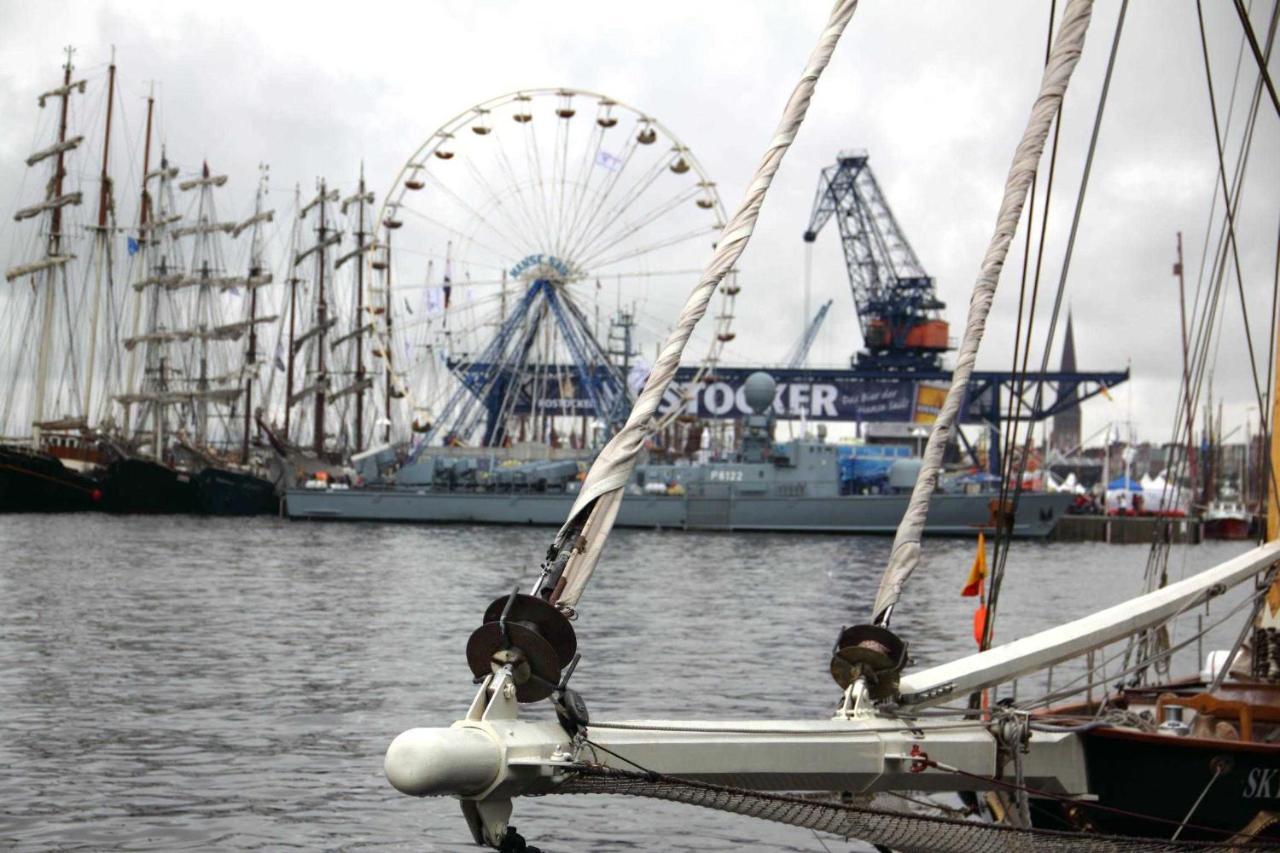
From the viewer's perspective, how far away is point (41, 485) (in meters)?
120

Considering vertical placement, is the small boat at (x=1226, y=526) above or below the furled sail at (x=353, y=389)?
below

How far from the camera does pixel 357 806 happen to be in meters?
19.2

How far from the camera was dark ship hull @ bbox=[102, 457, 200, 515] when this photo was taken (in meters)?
124

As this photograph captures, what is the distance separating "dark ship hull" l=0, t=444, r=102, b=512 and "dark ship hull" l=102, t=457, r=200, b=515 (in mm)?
1218

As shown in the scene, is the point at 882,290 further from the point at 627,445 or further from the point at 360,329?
the point at 627,445

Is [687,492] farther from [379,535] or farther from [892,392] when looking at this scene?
[892,392]

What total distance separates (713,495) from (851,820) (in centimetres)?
9938

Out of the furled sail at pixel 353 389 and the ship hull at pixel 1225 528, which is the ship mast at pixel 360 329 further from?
the ship hull at pixel 1225 528

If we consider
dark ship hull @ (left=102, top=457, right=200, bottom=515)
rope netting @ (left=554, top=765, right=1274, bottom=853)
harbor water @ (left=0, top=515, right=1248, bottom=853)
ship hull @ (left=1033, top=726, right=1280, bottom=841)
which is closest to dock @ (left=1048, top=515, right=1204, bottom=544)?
harbor water @ (left=0, top=515, right=1248, bottom=853)

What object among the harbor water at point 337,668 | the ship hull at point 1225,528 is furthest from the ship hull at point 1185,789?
the ship hull at point 1225,528

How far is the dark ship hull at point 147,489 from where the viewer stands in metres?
124

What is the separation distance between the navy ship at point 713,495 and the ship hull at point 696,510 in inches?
2.7

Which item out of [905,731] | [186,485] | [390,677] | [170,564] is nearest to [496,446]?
[186,485]

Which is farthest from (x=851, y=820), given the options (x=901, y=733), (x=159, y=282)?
(x=159, y=282)
